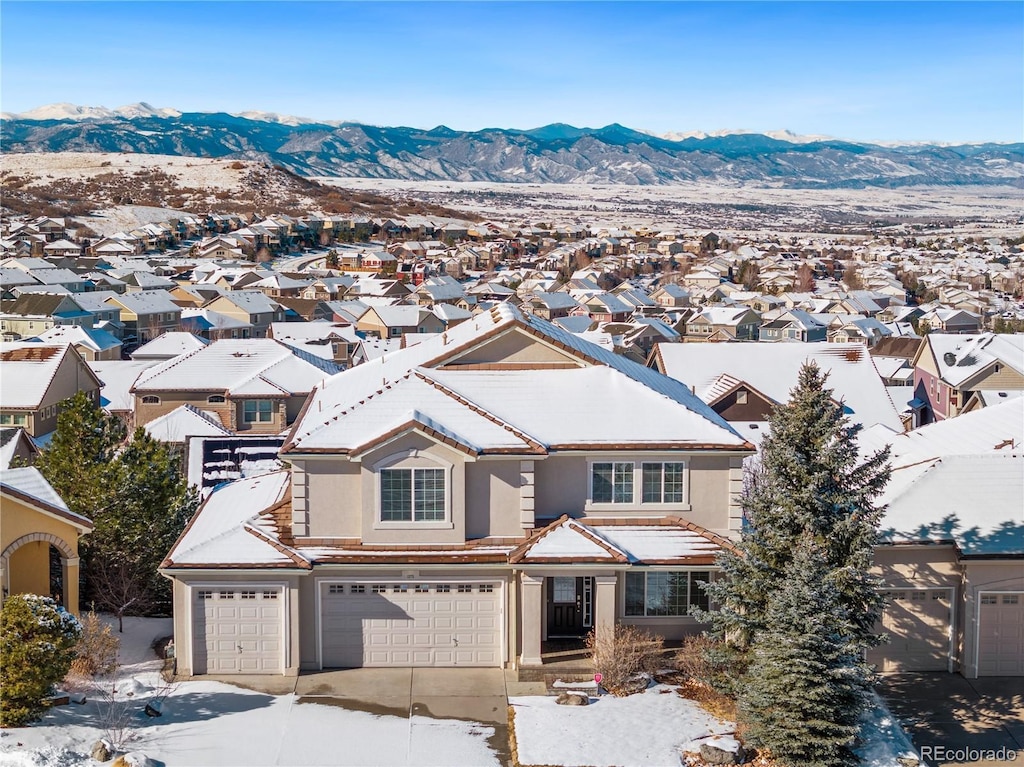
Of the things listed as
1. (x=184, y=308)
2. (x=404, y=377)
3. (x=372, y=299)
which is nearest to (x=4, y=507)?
(x=404, y=377)

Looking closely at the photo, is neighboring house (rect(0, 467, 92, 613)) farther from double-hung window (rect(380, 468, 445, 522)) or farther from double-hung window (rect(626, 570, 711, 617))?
double-hung window (rect(626, 570, 711, 617))

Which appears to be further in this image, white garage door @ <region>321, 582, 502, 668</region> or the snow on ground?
white garage door @ <region>321, 582, 502, 668</region>

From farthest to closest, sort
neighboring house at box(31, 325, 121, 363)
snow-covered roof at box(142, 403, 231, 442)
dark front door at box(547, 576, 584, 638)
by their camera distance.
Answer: neighboring house at box(31, 325, 121, 363) → snow-covered roof at box(142, 403, 231, 442) → dark front door at box(547, 576, 584, 638)

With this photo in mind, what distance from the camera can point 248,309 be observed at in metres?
87.1

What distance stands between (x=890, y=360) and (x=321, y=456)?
4989 centimetres

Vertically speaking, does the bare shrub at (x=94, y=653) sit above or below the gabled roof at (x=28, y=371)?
below

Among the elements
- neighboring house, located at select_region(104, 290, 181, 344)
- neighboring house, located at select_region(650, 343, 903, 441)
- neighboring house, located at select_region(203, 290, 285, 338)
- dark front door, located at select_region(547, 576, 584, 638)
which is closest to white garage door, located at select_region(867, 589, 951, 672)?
dark front door, located at select_region(547, 576, 584, 638)

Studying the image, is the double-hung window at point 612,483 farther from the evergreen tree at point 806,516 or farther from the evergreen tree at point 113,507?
the evergreen tree at point 113,507

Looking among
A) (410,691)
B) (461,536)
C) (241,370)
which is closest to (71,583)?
(410,691)

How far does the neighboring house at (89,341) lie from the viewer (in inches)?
2464

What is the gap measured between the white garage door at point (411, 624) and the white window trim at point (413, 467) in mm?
1100

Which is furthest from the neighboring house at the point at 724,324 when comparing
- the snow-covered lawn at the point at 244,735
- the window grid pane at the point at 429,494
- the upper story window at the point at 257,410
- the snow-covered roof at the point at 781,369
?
the snow-covered lawn at the point at 244,735

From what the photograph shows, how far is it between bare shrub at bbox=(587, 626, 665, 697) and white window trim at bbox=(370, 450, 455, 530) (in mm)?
3453

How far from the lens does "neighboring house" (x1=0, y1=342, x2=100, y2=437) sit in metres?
45.4
